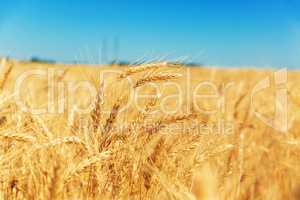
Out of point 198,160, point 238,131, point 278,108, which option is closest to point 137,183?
point 198,160

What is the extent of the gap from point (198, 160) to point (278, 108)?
4.27 ft

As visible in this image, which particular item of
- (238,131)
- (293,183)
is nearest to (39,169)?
(293,183)

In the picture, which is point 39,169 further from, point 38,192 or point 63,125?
point 63,125

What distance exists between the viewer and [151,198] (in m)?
1.49

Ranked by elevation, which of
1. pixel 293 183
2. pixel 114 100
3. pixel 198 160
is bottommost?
pixel 293 183

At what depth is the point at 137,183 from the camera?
1538 mm

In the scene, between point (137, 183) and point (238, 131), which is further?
point (238, 131)

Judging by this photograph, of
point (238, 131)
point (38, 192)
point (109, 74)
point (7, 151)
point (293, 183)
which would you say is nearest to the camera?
point (38, 192)

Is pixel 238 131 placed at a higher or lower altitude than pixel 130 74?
lower

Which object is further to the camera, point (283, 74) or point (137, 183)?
point (283, 74)

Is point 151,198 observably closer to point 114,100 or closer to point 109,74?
point 114,100

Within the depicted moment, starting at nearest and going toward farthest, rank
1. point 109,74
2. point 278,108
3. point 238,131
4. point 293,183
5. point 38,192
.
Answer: point 38,192, point 109,74, point 293,183, point 238,131, point 278,108

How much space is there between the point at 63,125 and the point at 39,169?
377 mm

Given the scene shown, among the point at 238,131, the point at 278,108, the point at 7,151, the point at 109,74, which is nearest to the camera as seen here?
the point at 7,151
